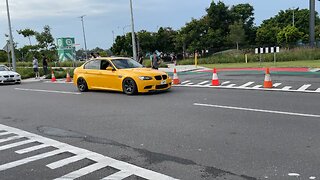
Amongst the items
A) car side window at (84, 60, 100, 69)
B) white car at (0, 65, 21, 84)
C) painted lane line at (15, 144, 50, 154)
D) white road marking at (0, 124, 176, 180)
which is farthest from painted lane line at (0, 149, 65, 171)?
white car at (0, 65, 21, 84)

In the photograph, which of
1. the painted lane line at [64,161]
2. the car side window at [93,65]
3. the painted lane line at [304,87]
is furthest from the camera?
the car side window at [93,65]

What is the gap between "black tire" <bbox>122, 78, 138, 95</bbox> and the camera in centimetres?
1252

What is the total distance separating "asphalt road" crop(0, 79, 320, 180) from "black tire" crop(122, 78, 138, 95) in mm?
917

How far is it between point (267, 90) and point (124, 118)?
6249 mm

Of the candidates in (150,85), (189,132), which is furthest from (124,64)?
(189,132)

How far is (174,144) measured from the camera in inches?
238

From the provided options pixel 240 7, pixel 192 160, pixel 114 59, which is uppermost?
pixel 240 7

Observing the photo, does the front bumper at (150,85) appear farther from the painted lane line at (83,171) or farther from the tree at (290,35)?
the tree at (290,35)

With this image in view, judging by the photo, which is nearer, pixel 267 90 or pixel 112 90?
pixel 267 90

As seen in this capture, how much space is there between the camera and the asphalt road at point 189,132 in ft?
15.9

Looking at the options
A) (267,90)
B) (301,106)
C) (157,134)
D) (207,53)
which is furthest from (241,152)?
(207,53)

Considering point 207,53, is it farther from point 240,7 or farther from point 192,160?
point 192,160

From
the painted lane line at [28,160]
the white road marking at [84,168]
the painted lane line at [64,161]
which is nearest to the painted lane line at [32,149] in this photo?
the white road marking at [84,168]

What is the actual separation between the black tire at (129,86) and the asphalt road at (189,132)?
92cm
